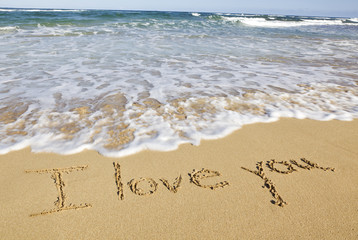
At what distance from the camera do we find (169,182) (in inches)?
73.4

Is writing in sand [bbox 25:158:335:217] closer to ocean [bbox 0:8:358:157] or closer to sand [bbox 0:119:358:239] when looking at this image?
sand [bbox 0:119:358:239]

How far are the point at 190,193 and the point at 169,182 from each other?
0.63 ft

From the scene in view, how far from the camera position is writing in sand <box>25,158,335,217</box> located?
1666mm

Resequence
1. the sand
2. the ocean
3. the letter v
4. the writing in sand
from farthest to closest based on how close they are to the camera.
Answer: the ocean, the letter v, the writing in sand, the sand

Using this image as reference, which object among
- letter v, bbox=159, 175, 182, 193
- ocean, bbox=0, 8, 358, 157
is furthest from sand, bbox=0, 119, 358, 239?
ocean, bbox=0, 8, 358, 157

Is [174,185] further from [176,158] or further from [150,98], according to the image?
[150,98]

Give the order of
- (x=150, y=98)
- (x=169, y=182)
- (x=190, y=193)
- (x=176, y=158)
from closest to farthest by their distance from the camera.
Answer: (x=190, y=193) → (x=169, y=182) → (x=176, y=158) → (x=150, y=98)

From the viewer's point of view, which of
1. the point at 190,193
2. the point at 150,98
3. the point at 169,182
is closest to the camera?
the point at 190,193

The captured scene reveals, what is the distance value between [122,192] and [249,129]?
1.51 meters

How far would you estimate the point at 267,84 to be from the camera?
4.15m

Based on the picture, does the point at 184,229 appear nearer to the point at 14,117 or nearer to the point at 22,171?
the point at 22,171

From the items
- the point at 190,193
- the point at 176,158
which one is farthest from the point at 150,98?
the point at 190,193

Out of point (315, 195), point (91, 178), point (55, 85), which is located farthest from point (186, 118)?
point (55, 85)

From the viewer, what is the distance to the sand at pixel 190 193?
4.83ft
